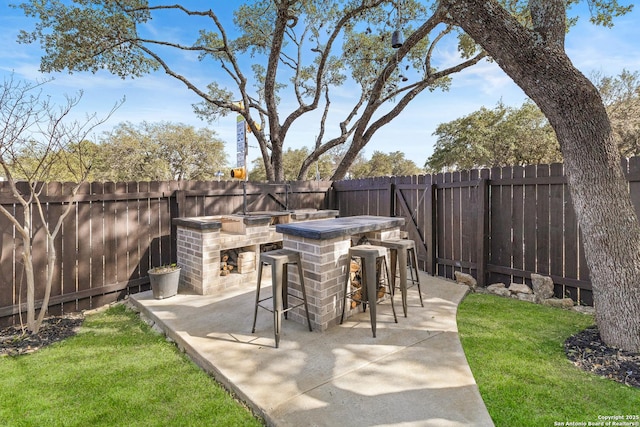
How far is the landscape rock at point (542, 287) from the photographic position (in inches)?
161

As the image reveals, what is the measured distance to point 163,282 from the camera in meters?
4.18

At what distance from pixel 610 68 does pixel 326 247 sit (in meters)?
18.1

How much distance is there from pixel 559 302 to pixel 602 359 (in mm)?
1536

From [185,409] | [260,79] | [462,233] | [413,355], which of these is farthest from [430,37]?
[185,409]

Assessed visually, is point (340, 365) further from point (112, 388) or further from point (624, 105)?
point (624, 105)

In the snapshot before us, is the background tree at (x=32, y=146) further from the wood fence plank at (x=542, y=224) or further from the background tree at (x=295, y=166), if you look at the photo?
the background tree at (x=295, y=166)

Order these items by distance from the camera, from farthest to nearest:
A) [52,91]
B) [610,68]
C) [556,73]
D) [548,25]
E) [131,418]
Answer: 1. [610,68]
2. [52,91]
3. [548,25]
4. [556,73]
5. [131,418]

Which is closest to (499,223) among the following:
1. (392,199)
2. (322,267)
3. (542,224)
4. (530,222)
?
(530,222)

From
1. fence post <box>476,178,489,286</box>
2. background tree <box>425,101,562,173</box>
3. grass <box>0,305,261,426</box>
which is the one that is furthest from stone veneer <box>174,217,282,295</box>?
background tree <box>425,101,562,173</box>

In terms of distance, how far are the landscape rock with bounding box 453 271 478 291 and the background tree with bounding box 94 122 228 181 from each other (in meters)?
18.6

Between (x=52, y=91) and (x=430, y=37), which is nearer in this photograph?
(x=52, y=91)

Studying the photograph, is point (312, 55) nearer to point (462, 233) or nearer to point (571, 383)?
point (462, 233)

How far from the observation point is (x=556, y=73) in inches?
104

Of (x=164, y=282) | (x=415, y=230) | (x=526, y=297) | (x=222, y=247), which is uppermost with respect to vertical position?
(x=415, y=230)
